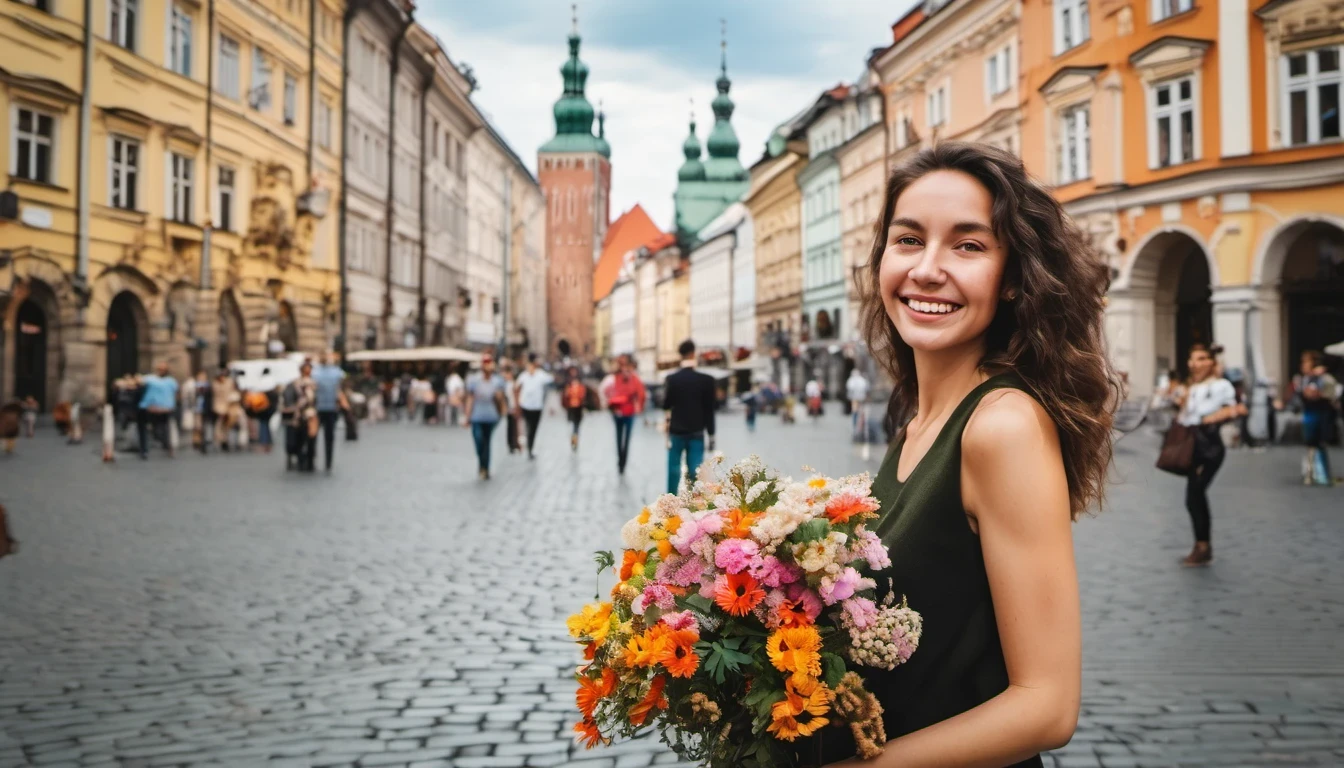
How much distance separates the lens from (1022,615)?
1762mm

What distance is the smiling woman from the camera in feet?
5.77

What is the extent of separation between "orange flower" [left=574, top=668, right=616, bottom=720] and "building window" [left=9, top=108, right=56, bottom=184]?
25.0 meters

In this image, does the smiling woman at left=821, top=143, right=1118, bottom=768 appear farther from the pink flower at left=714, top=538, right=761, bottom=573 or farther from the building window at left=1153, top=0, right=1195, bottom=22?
the building window at left=1153, top=0, right=1195, bottom=22

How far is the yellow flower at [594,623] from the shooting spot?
1887 millimetres

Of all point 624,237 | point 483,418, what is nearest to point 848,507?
point 483,418

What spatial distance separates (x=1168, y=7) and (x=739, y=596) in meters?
31.8

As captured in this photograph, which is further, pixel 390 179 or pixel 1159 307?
pixel 390 179

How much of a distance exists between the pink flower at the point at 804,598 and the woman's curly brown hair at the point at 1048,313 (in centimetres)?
46

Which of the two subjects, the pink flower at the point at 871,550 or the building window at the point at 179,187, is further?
the building window at the point at 179,187

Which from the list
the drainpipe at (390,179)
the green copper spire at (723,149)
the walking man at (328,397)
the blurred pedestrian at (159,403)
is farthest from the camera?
the green copper spire at (723,149)

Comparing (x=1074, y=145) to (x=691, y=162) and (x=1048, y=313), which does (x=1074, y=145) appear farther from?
(x=691, y=162)

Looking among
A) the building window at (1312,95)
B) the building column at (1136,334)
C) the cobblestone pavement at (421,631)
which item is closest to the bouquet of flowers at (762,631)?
the cobblestone pavement at (421,631)

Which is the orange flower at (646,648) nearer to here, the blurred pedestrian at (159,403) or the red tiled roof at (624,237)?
the blurred pedestrian at (159,403)

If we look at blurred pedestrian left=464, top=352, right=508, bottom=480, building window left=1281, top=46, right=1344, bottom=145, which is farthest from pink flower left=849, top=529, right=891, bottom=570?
building window left=1281, top=46, right=1344, bottom=145
